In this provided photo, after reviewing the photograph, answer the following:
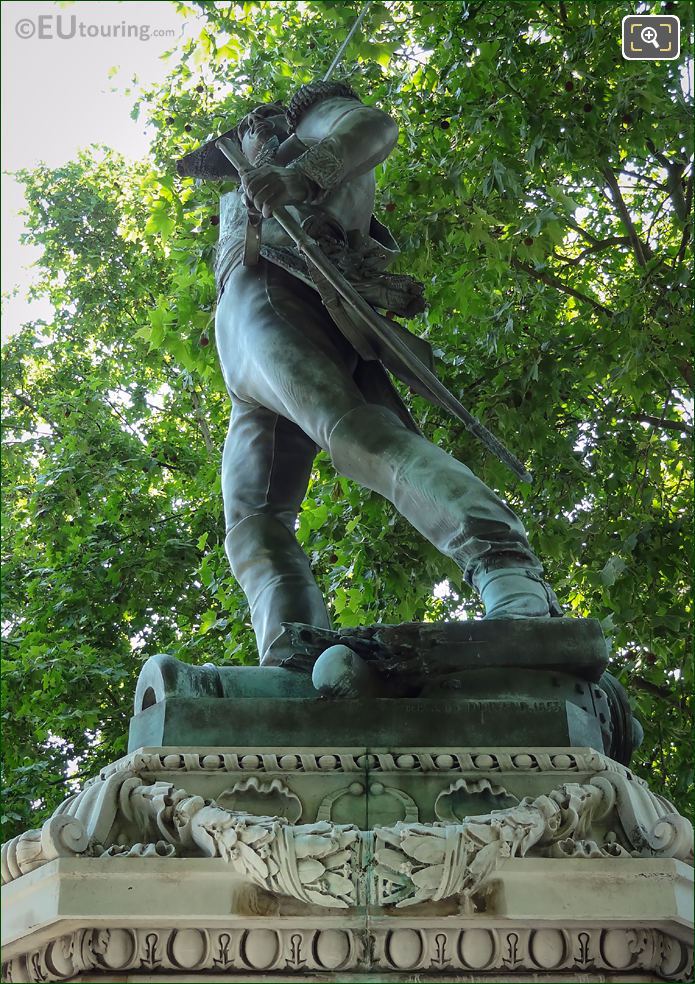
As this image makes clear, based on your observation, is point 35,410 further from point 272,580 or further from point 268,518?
point 272,580

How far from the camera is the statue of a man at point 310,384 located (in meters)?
3.61

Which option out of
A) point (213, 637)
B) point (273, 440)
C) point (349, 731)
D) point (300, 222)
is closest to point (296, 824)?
point (349, 731)

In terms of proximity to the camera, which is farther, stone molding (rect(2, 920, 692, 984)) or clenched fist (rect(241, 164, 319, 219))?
clenched fist (rect(241, 164, 319, 219))

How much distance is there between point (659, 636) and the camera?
9.16 meters

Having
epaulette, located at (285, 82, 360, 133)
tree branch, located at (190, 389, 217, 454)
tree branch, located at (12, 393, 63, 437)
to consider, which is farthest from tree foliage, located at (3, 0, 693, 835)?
epaulette, located at (285, 82, 360, 133)

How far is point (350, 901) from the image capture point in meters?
2.75

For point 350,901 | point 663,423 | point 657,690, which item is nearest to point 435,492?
point 350,901

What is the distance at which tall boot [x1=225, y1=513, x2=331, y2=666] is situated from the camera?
3.99 m

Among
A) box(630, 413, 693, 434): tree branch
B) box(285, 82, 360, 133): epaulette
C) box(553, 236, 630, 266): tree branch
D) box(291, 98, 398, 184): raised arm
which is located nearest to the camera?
box(291, 98, 398, 184): raised arm

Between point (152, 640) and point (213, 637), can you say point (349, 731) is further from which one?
point (152, 640)

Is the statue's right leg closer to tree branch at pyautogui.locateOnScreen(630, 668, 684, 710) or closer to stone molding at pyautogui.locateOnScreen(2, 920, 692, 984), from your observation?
stone molding at pyautogui.locateOnScreen(2, 920, 692, 984)

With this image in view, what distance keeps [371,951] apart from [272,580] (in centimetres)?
155

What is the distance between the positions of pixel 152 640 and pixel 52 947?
33.1ft
